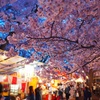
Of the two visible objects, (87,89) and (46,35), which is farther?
(87,89)

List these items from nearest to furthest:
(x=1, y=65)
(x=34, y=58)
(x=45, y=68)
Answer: (x=34, y=58) < (x=1, y=65) < (x=45, y=68)

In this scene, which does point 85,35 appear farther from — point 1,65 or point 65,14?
point 1,65

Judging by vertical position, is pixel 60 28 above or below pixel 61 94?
above

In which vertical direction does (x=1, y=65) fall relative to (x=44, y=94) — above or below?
above

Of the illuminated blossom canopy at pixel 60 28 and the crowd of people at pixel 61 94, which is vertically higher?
the illuminated blossom canopy at pixel 60 28

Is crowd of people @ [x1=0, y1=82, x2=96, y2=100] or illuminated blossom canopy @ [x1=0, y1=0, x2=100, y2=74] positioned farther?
crowd of people @ [x1=0, y1=82, x2=96, y2=100]

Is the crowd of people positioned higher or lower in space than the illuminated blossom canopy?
lower

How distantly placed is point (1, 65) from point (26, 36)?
5.36 m

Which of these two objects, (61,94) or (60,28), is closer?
(60,28)

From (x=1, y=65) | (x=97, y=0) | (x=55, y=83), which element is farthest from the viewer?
(x=55, y=83)

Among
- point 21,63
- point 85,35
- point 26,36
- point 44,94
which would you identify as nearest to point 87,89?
point 44,94

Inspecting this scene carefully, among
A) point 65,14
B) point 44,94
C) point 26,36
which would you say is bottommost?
point 44,94

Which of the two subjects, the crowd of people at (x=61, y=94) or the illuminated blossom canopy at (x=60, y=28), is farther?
the crowd of people at (x=61, y=94)

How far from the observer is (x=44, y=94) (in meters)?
15.6
